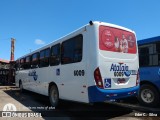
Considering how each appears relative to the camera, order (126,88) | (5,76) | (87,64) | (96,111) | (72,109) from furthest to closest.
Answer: (5,76) < (72,109) < (96,111) < (126,88) < (87,64)

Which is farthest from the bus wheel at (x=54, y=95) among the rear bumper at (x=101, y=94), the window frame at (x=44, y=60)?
the rear bumper at (x=101, y=94)

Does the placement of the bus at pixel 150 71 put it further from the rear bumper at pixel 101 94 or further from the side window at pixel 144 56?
the rear bumper at pixel 101 94

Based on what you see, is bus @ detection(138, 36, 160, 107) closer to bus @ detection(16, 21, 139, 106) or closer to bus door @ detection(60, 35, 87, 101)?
bus @ detection(16, 21, 139, 106)

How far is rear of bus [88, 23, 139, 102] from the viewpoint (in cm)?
688

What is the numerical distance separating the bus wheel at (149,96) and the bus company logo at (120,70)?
2.05 meters

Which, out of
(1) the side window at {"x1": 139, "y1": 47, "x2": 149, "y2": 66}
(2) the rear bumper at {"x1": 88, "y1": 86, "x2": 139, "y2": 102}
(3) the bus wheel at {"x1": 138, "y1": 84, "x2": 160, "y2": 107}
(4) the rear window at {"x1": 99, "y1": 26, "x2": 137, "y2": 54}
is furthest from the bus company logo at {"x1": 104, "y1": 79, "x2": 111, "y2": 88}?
(1) the side window at {"x1": 139, "y1": 47, "x2": 149, "y2": 66}

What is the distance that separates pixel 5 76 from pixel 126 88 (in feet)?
79.5

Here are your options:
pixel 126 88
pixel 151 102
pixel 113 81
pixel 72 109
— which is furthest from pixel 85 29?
pixel 151 102

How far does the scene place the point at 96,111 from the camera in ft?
28.7

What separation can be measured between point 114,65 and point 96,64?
0.81m

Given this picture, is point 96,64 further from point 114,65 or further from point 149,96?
point 149,96

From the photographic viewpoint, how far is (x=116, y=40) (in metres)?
7.68

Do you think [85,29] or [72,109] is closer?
[85,29]

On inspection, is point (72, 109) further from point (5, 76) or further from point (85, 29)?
point (5, 76)
